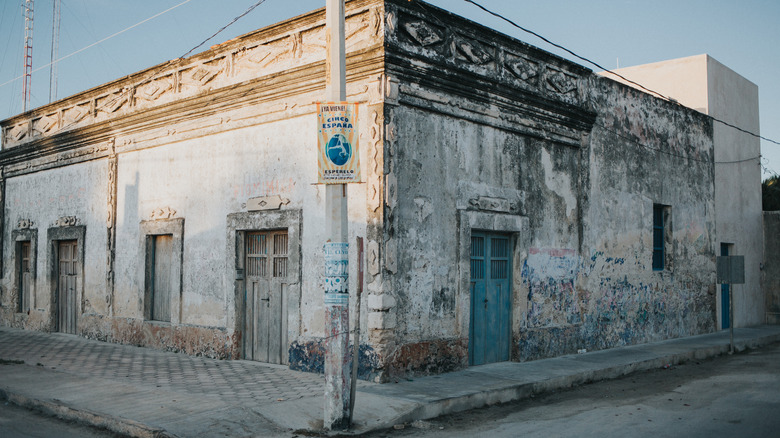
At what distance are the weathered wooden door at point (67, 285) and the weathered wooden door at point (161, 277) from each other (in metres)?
2.81

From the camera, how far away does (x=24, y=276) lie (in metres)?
15.9

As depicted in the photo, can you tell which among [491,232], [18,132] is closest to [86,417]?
[491,232]

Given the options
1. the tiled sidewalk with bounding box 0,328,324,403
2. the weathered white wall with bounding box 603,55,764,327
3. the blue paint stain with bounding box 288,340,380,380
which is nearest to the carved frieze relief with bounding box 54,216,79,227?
the tiled sidewalk with bounding box 0,328,324,403

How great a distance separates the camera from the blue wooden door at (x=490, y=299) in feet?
33.1

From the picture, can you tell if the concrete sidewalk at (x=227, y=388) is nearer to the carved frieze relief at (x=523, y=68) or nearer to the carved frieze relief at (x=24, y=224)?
the carved frieze relief at (x=24, y=224)

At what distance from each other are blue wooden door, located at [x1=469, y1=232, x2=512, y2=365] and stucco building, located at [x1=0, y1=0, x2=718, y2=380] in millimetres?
34

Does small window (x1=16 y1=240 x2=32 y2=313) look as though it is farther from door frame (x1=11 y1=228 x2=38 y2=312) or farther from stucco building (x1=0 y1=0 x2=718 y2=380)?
stucco building (x1=0 y1=0 x2=718 y2=380)

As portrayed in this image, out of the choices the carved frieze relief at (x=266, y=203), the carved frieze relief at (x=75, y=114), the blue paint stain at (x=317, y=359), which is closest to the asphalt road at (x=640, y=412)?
the blue paint stain at (x=317, y=359)

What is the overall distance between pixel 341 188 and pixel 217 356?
215 inches

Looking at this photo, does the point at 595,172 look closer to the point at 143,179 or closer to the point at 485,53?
the point at 485,53

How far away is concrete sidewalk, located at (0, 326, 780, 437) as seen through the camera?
6.63 meters

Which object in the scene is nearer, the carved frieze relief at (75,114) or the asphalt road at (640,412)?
the asphalt road at (640,412)

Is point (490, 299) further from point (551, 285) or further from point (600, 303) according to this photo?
point (600, 303)

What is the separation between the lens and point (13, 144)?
1666 cm
